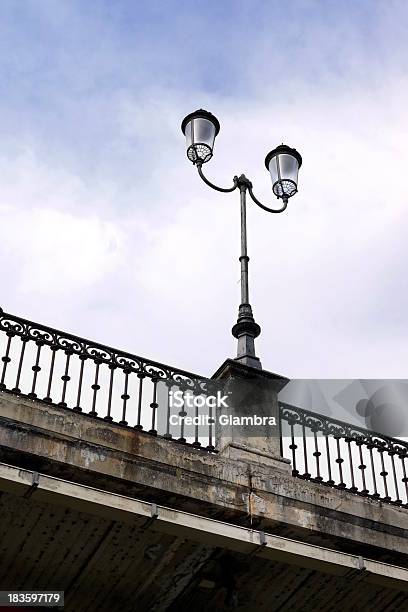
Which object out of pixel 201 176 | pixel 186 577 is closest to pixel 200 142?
pixel 201 176

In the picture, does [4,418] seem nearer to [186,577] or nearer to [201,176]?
[186,577]

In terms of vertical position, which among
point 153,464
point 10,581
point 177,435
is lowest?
point 10,581

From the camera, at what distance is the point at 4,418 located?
7.63 metres

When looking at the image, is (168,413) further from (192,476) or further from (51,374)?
(51,374)

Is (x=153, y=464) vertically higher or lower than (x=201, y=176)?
lower

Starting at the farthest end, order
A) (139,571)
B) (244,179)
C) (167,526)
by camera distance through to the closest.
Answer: (244,179) → (139,571) → (167,526)

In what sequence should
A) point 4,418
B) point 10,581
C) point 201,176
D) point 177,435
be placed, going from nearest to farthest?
point 4,418 < point 10,581 < point 177,435 < point 201,176

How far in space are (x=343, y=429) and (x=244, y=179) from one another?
3.26 metres

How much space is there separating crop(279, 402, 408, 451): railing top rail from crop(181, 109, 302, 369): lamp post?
72cm

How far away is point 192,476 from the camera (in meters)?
8.13

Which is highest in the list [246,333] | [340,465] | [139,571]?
[246,333]

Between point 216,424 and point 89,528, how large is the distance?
1676 mm

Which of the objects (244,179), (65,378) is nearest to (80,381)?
(65,378)

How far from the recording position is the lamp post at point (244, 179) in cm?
985
